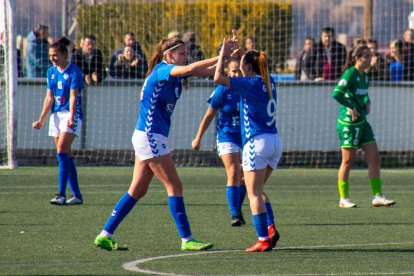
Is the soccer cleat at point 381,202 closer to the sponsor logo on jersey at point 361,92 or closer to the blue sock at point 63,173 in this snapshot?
the sponsor logo on jersey at point 361,92

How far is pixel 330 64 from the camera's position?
21156mm

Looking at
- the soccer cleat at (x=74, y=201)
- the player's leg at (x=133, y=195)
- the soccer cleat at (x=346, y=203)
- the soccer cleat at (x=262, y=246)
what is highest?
the player's leg at (x=133, y=195)

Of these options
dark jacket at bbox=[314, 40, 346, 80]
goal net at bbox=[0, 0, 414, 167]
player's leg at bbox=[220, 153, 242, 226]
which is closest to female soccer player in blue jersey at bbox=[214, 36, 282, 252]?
player's leg at bbox=[220, 153, 242, 226]

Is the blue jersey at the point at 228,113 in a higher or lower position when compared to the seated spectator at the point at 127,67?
lower

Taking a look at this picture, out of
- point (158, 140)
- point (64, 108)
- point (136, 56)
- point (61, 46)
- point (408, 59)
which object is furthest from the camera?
point (408, 59)

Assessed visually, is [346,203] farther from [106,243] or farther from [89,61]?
A: [89,61]

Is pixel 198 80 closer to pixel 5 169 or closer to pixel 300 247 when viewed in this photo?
pixel 5 169

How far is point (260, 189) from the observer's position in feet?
32.1

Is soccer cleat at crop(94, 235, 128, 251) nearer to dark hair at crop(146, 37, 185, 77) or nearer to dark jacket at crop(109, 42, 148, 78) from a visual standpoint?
dark hair at crop(146, 37, 185, 77)

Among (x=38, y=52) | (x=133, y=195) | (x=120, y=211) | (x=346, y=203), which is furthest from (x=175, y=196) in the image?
(x=38, y=52)

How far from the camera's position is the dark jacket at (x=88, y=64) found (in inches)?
796

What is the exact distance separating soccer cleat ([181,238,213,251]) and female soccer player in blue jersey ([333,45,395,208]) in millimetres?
4414

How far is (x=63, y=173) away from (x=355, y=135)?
368 centimetres

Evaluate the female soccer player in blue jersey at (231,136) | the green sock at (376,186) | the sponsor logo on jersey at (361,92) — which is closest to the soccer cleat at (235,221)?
the female soccer player in blue jersey at (231,136)
